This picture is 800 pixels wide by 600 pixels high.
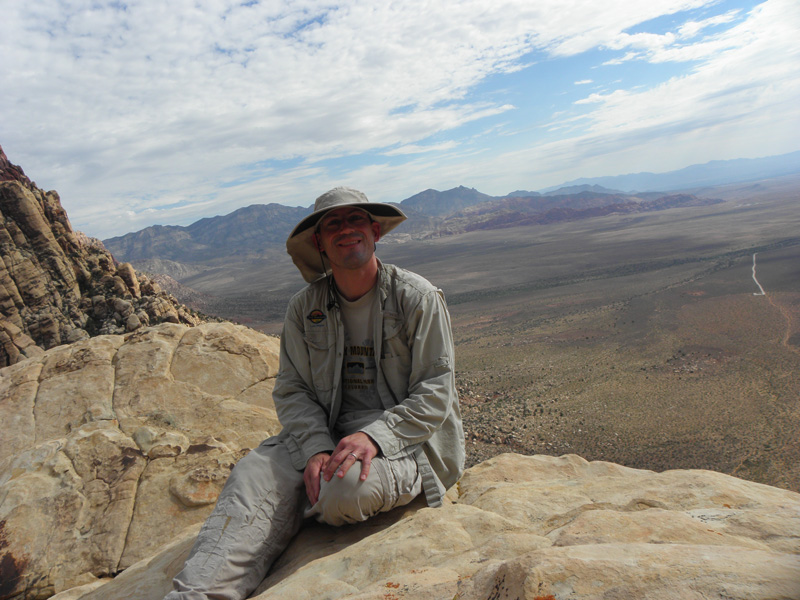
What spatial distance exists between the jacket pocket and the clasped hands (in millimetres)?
553

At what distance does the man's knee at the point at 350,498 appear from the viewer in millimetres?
2436

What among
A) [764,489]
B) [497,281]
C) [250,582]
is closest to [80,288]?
[250,582]

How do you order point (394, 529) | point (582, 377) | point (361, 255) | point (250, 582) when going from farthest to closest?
point (582, 377) → point (361, 255) → point (394, 529) → point (250, 582)

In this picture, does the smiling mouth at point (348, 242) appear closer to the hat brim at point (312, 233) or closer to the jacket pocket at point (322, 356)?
the hat brim at point (312, 233)

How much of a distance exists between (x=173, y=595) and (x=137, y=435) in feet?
9.91

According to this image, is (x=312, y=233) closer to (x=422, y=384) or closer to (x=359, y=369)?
(x=359, y=369)

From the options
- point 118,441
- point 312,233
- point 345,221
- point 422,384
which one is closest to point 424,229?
point 118,441

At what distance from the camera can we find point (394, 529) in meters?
2.48

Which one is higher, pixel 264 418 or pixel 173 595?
pixel 173 595

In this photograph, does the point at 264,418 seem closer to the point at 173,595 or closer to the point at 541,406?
the point at 173,595

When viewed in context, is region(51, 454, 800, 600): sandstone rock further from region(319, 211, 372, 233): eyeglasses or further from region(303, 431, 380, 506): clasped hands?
region(319, 211, 372, 233): eyeglasses

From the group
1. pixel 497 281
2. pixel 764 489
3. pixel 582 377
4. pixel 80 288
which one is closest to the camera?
pixel 764 489

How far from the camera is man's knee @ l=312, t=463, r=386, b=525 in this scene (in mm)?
2436

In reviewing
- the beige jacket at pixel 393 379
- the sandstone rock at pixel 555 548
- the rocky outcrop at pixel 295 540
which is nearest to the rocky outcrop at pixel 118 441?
the rocky outcrop at pixel 295 540
